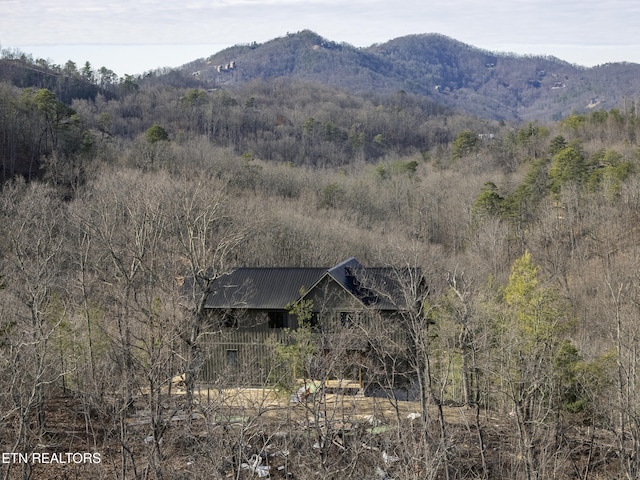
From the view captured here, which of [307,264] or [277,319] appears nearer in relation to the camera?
[277,319]

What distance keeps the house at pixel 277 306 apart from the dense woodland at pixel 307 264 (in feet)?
4.71

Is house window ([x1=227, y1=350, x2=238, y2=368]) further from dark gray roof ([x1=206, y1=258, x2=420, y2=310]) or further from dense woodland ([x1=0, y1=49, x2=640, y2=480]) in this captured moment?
dense woodland ([x1=0, y1=49, x2=640, y2=480])

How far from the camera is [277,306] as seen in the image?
84.6 feet

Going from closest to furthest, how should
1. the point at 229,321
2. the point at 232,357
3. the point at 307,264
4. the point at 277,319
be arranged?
the point at 277,319 → the point at 232,357 → the point at 229,321 → the point at 307,264

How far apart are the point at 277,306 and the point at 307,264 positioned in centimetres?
1716

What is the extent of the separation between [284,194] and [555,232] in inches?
957

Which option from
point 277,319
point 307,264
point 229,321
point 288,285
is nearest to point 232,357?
point 229,321

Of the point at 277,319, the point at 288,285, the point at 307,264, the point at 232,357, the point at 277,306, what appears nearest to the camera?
the point at 277,306

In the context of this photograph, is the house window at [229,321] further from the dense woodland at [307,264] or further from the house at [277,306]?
the dense woodland at [307,264]

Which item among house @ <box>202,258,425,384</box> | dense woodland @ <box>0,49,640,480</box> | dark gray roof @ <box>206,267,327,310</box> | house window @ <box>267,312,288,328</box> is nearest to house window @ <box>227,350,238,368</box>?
house @ <box>202,258,425,384</box>

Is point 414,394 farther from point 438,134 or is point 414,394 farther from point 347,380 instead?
point 438,134

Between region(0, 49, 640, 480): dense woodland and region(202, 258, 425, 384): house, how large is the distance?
144 cm

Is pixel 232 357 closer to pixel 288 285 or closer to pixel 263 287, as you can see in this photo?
pixel 263 287

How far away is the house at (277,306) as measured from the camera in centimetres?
2525
